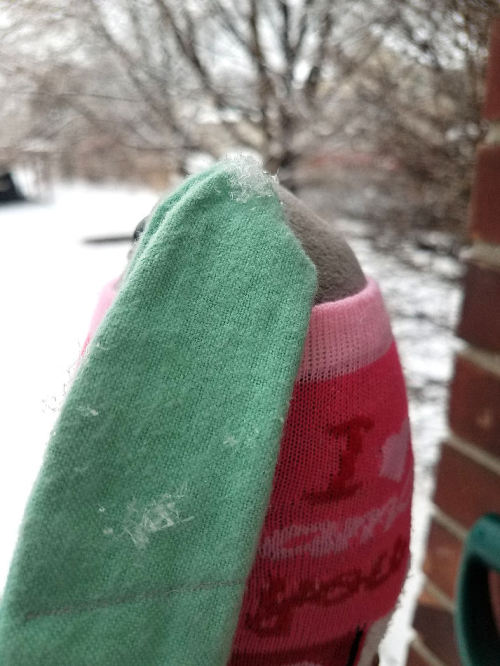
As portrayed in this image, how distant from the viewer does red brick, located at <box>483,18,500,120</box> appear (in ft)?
1.94

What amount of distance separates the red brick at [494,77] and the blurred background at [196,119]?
70mm

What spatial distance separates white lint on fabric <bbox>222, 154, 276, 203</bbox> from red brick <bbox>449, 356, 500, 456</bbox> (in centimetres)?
37

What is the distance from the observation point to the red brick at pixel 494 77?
0.59 meters

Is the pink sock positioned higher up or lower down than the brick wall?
higher up

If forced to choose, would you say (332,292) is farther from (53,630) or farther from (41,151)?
(41,151)

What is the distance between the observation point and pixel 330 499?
0.47 metres

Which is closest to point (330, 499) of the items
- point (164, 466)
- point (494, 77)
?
point (164, 466)

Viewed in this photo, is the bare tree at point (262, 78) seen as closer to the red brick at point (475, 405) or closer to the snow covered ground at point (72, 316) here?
the snow covered ground at point (72, 316)

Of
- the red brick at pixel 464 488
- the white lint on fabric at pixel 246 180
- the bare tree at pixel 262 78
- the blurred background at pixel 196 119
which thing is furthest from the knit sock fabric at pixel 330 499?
the bare tree at pixel 262 78

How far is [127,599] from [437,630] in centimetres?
60

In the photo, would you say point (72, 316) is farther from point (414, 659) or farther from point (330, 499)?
point (414, 659)

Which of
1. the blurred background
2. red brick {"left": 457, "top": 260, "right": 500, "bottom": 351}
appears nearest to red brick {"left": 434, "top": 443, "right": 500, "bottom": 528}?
red brick {"left": 457, "top": 260, "right": 500, "bottom": 351}

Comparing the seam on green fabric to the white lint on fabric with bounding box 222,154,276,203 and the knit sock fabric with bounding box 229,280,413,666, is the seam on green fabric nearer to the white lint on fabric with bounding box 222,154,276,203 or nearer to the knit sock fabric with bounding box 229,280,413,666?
the knit sock fabric with bounding box 229,280,413,666

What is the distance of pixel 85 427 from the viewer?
36 cm
